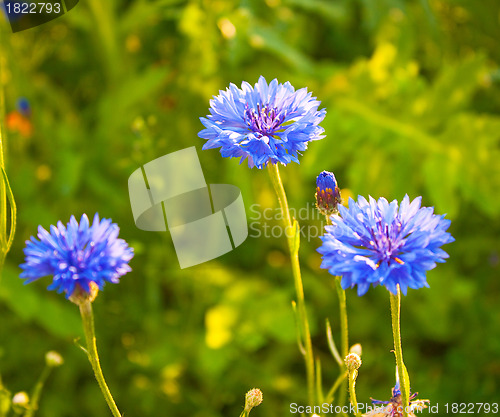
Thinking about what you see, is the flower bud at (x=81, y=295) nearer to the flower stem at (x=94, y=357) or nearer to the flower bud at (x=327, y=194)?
the flower stem at (x=94, y=357)

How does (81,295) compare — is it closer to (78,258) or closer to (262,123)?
(78,258)

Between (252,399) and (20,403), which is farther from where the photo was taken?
(20,403)

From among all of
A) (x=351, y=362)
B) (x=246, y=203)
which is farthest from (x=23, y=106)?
(x=351, y=362)

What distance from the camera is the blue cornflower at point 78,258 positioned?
23.6 inches

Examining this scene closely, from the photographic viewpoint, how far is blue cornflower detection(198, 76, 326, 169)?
2.09ft

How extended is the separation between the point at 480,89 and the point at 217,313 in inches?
41.3

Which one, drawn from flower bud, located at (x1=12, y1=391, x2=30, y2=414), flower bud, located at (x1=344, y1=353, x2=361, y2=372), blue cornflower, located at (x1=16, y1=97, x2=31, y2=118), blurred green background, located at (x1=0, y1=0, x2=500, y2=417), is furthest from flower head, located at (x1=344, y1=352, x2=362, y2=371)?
blue cornflower, located at (x1=16, y1=97, x2=31, y2=118)

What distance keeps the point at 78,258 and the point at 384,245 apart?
295 mm

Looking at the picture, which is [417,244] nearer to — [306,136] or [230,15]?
[306,136]

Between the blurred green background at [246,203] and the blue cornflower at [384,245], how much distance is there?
2.46ft

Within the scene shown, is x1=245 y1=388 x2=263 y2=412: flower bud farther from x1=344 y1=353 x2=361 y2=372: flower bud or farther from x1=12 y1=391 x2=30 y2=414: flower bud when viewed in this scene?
x1=12 y1=391 x2=30 y2=414: flower bud

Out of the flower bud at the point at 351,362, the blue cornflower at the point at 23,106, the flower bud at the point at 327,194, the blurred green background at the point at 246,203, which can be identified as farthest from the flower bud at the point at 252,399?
the blue cornflower at the point at 23,106

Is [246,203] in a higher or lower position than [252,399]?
higher

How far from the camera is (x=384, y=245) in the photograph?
580 mm
